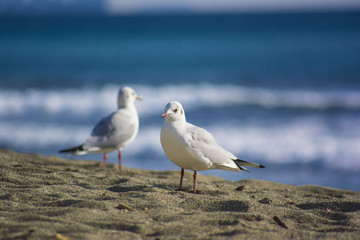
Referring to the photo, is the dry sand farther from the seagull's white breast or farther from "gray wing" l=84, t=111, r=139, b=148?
"gray wing" l=84, t=111, r=139, b=148

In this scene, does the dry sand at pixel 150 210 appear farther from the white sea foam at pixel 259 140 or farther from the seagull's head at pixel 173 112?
the white sea foam at pixel 259 140

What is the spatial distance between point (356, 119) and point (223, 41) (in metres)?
23.5

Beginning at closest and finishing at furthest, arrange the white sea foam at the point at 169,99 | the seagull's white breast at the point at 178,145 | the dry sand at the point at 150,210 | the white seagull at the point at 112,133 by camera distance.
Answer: the dry sand at the point at 150,210 < the seagull's white breast at the point at 178,145 < the white seagull at the point at 112,133 < the white sea foam at the point at 169,99

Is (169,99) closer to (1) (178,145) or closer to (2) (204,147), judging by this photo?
(2) (204,147)

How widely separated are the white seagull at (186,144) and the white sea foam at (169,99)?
289 inches

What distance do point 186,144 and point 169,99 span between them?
32.1 feet

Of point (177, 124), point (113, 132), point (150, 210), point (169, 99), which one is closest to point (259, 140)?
point (113, 132)

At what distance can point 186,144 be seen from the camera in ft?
11.8

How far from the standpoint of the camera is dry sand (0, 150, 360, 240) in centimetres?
253

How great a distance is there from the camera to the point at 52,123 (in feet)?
32.9

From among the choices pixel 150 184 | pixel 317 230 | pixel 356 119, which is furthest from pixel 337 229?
pixel 356 119

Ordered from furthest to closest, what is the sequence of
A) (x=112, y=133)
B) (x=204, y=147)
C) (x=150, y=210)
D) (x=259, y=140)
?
(x=259, y=140) → (x=112, y=133) → (x=204, y=147) → (x=150, y=210)

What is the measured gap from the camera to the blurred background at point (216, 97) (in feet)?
23.7

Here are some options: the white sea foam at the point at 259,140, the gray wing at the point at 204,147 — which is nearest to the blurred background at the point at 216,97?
the white sea foam at the point at 259,140
